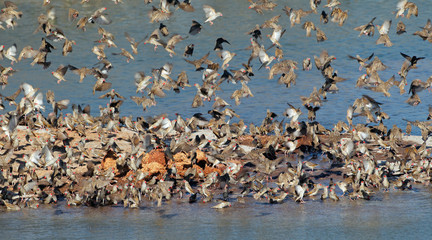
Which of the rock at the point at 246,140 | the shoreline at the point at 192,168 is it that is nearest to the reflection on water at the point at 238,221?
the shoreline at the point at 192,168

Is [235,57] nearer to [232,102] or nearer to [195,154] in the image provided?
[232,102]

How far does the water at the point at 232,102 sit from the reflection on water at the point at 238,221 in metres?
0.02

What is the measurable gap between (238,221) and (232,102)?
43.2 ft

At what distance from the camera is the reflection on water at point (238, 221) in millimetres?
11664

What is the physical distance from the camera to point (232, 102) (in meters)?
25.3

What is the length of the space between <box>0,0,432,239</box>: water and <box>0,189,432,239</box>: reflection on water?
2 centimetres

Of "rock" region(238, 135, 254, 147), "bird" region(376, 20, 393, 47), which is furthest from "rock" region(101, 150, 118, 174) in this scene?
"bird" region(376, 20, 393, 47)

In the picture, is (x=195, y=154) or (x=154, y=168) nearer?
(x=154, y=168)

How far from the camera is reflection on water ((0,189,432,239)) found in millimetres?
11664

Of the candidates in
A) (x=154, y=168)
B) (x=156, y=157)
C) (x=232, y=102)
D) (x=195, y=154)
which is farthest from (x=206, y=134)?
(x=232, y=102)

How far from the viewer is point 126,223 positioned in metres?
12.4

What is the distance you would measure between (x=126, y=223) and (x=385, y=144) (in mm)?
7714

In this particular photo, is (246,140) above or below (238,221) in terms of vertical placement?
above

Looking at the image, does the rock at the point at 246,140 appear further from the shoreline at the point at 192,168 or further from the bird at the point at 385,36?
the bird at the point at 385,36
